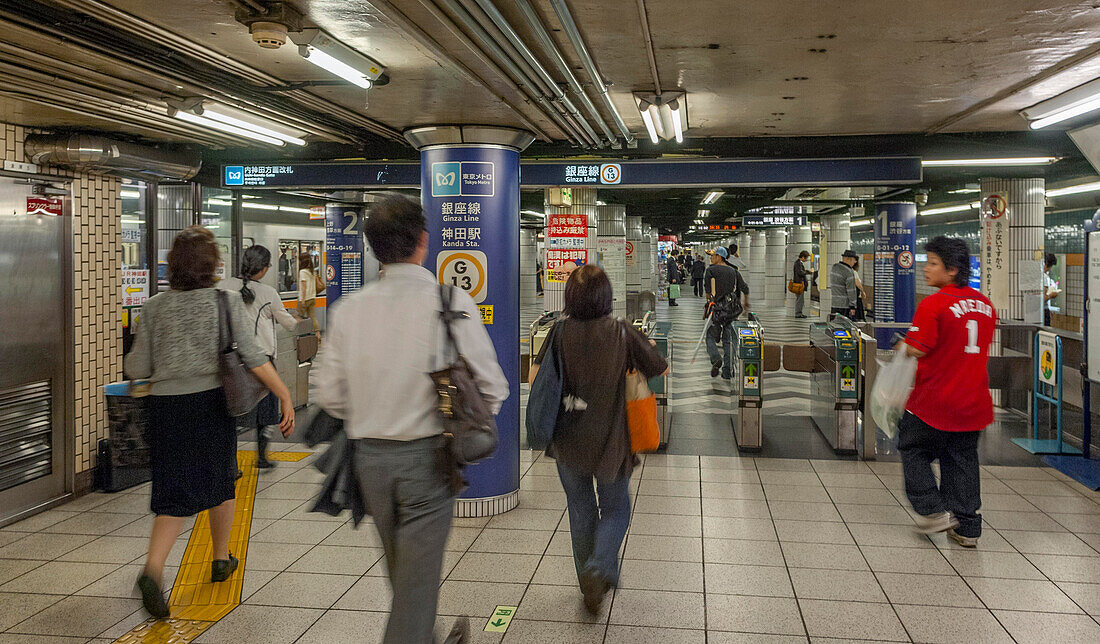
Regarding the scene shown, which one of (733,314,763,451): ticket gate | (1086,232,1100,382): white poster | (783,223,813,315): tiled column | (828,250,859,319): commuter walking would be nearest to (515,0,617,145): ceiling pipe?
(733,314,763,451): ticket gate

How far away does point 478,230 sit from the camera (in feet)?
17.0

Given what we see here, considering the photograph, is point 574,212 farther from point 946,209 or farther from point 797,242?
point 797,242

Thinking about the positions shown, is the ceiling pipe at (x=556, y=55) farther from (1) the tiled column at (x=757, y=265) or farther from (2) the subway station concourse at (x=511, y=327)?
(1) the tiled column at (x=757, y=265)

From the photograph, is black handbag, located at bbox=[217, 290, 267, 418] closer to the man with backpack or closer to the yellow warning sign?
the yellow warning sign

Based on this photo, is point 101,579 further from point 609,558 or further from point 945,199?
point 945,199

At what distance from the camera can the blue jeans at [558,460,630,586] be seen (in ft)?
11.5

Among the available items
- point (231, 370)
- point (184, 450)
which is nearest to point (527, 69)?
point (231, 370)

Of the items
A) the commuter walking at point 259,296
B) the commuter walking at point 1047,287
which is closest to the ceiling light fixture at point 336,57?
the commuter walking at point 259,296

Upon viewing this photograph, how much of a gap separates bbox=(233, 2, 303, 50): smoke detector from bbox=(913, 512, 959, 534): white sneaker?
4298 mm

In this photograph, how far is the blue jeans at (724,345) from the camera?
11164mm

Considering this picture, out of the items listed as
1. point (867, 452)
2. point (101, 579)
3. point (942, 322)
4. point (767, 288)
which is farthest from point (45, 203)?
point (767, 288)

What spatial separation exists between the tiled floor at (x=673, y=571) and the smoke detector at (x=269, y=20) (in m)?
2.57

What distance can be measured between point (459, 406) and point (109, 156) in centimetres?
454

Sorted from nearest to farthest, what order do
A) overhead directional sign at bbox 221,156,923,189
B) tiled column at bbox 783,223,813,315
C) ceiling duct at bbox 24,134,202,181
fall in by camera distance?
ceiling duct at bbox 24,134,202,181 → overhead directional sign at bbox 221,156,923,189 → tiled column at bbox 783,223,813,315
